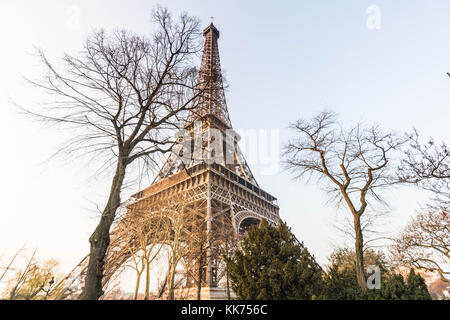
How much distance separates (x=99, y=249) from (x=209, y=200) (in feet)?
54.5

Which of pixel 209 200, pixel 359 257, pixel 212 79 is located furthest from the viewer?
pixel 209 200

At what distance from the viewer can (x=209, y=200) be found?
2152 centimetres

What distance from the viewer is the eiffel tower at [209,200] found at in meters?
14.6

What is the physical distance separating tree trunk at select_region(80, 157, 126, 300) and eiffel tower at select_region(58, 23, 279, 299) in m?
3.00

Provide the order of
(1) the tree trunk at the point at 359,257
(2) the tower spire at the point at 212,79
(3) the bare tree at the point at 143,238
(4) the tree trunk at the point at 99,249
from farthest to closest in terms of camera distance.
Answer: (3) the bare tree at the point at 143,238 → (1) the tree trunk at the point at 359,257 → (2) the tower spire at the point at 212,79 → (4) the tree trunk at the point at 99,249

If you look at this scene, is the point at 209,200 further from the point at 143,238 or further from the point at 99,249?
the point at 99,249

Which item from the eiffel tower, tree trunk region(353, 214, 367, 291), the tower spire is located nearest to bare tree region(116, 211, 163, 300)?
the eiffel tower

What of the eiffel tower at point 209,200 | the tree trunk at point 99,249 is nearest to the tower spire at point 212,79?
the eiffel tower at point 209,200

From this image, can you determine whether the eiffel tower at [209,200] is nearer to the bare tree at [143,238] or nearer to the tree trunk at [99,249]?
the bare tree at [143,238]

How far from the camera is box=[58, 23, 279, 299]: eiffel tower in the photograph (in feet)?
48.0

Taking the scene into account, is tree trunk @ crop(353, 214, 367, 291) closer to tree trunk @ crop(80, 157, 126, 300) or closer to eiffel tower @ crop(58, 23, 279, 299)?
eiffel tower @ crop(58, 23, 279, 299)

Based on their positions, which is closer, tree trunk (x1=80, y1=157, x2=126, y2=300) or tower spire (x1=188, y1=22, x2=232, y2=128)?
tree trunk (x1=80, y1=157, x2=126, y2=300)

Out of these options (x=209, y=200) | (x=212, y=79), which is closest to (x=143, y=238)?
(x=209, y=200)

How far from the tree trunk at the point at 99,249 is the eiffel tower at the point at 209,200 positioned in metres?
3.00
